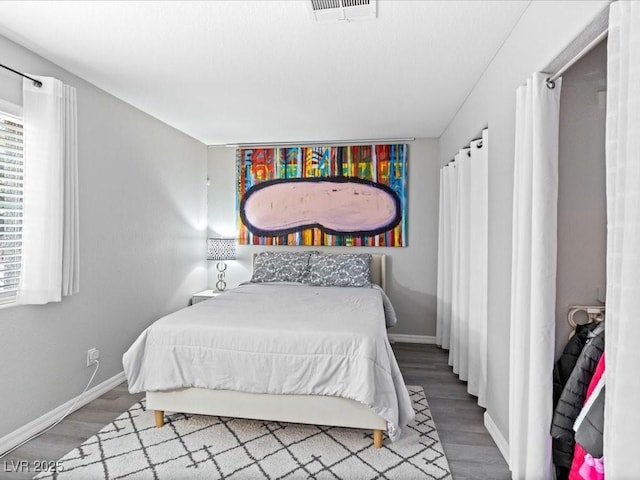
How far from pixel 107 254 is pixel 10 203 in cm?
89

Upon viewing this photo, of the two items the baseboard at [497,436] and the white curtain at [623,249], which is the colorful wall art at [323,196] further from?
the white curtain at [623,249]

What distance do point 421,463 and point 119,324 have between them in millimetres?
2717

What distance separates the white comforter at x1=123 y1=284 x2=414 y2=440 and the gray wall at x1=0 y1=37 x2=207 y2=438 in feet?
2.17

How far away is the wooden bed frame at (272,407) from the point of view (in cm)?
225

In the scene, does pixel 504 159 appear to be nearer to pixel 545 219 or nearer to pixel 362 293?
pixel 545 219

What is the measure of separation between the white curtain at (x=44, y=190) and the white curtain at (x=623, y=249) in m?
2.98

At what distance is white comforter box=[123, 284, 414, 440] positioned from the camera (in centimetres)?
221

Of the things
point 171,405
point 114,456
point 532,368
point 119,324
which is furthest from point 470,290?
point 119,324

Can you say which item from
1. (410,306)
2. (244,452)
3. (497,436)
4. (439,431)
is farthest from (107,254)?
(410,306)

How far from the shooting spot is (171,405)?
2.45 m

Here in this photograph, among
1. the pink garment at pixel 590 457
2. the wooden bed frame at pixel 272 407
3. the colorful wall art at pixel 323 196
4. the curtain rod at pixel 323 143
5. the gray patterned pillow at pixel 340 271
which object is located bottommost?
the wooden bed frame at pixel 272 407

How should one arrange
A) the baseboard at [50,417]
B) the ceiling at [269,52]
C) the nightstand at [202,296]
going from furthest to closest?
the nightstand at [202,296]
the baseboard at [50,417]
the ceiling at [269,52]

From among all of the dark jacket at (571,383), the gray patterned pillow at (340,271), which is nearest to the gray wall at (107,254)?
the gray patterned pillow at (340,271)

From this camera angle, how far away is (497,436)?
231 centimetres
